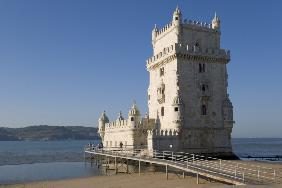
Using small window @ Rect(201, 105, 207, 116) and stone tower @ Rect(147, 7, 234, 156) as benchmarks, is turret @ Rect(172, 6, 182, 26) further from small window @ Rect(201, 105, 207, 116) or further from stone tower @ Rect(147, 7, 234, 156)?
small window @ Rect(201, 105, 207, 116)

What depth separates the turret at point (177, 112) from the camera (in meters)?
48.7

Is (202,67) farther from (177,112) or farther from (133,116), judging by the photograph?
(133,116)

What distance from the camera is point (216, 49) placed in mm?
52625

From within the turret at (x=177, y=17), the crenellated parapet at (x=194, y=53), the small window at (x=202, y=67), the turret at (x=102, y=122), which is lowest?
the turret at (x=102, y=122)

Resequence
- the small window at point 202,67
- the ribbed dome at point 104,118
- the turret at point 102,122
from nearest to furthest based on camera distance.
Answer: the small window at point 202,67 → the turret at point 102,122 → the ribbed dome at point 104,118

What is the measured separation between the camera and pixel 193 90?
5072 centimetres

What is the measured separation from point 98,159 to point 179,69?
2442 cm

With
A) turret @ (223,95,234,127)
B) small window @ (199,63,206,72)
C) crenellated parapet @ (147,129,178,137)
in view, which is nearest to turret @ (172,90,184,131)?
crenellated parapet @ (147,129,178,137)

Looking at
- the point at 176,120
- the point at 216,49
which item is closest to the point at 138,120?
the point at 176,120

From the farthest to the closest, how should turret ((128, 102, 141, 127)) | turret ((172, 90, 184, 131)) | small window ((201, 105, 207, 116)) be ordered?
turret ((128, 102, 141, 127)) < small window ((201, 105, 207, 116)) < turret ((172, 90, 184, 131))

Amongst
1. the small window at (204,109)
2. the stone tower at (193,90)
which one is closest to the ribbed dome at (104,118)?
the stone tower at (193,90)

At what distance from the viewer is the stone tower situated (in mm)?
49500

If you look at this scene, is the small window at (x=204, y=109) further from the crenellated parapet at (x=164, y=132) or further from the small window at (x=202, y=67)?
the crenellated parapet at (x=164, y=132)

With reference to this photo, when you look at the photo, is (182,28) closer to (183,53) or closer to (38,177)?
(183,53)
